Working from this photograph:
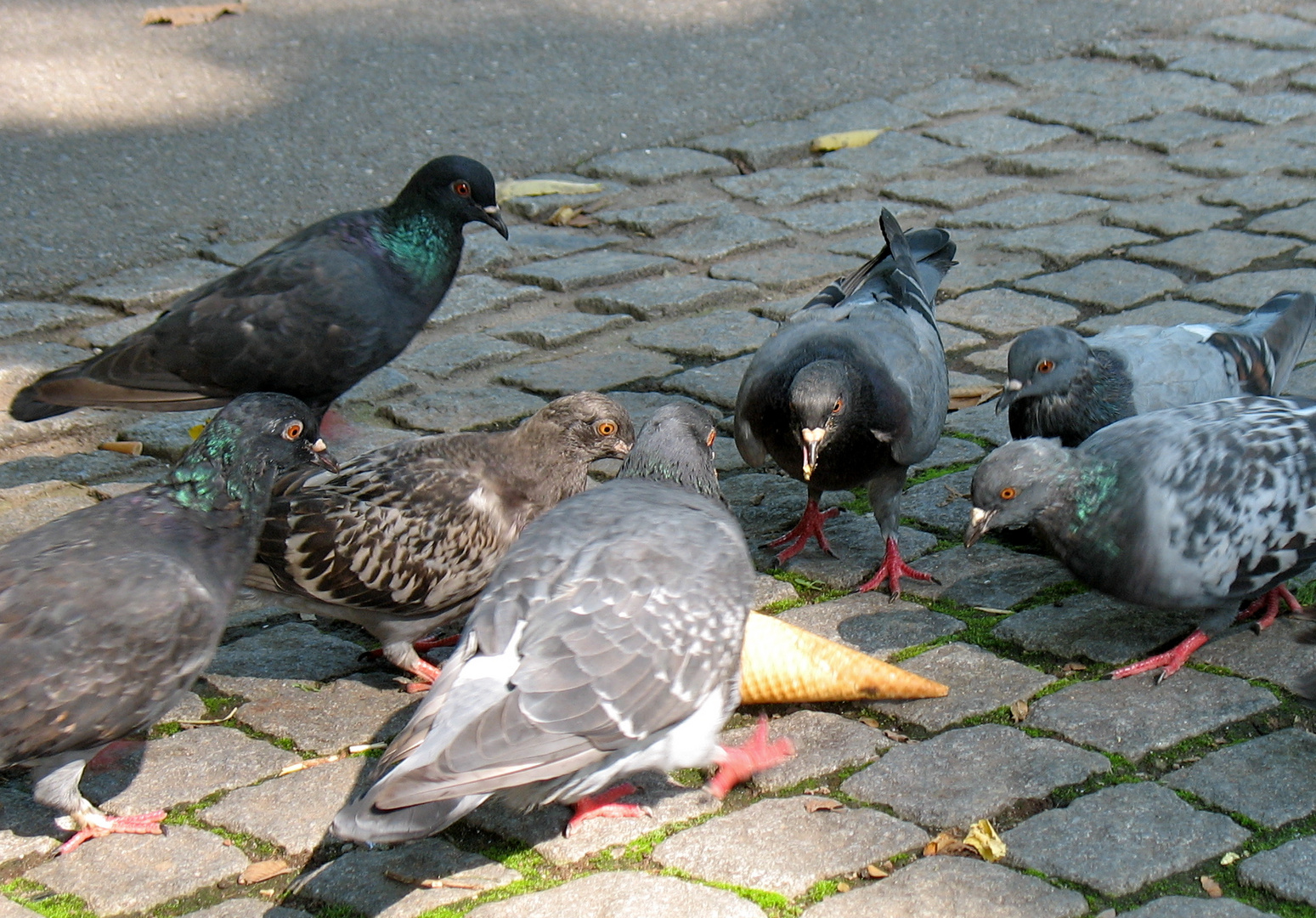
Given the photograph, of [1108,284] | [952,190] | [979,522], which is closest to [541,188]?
[952,190]

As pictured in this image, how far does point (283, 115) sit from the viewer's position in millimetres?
7500

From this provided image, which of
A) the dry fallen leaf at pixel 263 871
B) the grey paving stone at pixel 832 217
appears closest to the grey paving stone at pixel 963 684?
the dry fallen leaf at pixel 263 871

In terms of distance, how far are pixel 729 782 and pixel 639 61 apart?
6147 millimetres

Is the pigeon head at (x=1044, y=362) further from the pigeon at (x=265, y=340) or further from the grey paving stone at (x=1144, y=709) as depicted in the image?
the pigeon at (x=265, y=340)

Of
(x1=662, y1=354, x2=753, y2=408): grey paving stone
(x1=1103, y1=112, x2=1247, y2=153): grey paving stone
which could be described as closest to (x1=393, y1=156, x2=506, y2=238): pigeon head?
(x1=662, y1=354, x2=753, y2=408): grey paving stone

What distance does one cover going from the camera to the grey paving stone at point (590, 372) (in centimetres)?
502

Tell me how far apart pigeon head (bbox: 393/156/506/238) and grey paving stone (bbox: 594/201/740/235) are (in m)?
1.30

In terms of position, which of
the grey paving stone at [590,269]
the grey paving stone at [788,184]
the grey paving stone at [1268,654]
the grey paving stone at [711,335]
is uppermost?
the grey paving stone at [788,184]

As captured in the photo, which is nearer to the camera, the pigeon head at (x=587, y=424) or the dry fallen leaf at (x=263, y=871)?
the dry fallen leaf at (x=263, y=871)

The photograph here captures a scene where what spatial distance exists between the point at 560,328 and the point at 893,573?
1.99 m

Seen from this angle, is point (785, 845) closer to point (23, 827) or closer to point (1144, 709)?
point (1144, 709)

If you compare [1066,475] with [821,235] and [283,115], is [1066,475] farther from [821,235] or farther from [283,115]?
[283,115]

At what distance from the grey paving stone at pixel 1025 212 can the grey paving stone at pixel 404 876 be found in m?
4.21

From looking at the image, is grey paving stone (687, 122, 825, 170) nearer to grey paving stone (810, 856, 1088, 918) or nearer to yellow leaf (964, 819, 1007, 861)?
yellow leaf (964, 819, 1007, 861)
